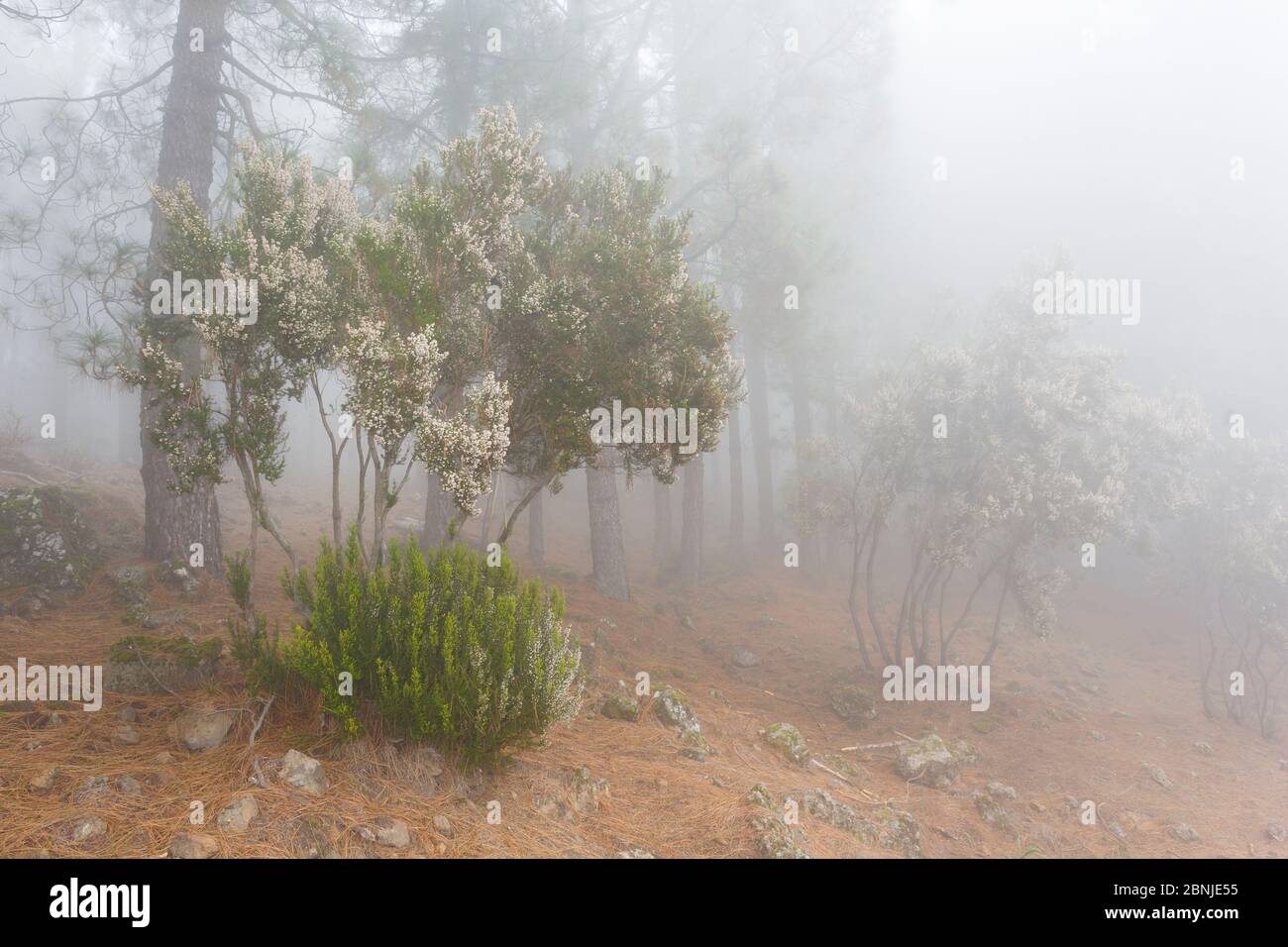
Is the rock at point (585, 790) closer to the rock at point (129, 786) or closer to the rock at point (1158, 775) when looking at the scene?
the rock at point (129, 786)

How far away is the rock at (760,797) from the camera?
6246mm

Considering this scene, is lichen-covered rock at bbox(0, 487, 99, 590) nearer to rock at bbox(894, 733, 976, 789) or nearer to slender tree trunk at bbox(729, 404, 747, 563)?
rock at bbox(894, 733, 976, 789)

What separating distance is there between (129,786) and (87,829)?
512 millimetres

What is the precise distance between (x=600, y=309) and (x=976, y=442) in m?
8.11

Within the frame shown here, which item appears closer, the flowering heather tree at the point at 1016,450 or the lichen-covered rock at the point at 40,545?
the lichen-covered rock at the point at 40,545

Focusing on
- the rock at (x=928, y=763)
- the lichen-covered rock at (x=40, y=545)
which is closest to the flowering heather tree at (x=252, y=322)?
the lichen-covered rock at (x=40, y=545)

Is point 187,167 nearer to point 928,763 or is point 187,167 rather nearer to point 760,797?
point 760,797

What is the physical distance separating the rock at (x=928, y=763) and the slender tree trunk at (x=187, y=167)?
31.9 feet

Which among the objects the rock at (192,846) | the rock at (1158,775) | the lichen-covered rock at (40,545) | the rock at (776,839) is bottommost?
the rock at (1158,775)

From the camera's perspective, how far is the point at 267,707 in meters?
5.68

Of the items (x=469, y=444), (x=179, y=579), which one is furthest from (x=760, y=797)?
(x=179, y=579)

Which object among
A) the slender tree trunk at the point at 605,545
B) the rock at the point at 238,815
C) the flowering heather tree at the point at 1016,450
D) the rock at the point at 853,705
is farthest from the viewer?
the slender tree trunk at the point at 605,545

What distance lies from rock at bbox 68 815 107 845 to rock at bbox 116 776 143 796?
33 cm

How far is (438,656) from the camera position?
5.64 meters
